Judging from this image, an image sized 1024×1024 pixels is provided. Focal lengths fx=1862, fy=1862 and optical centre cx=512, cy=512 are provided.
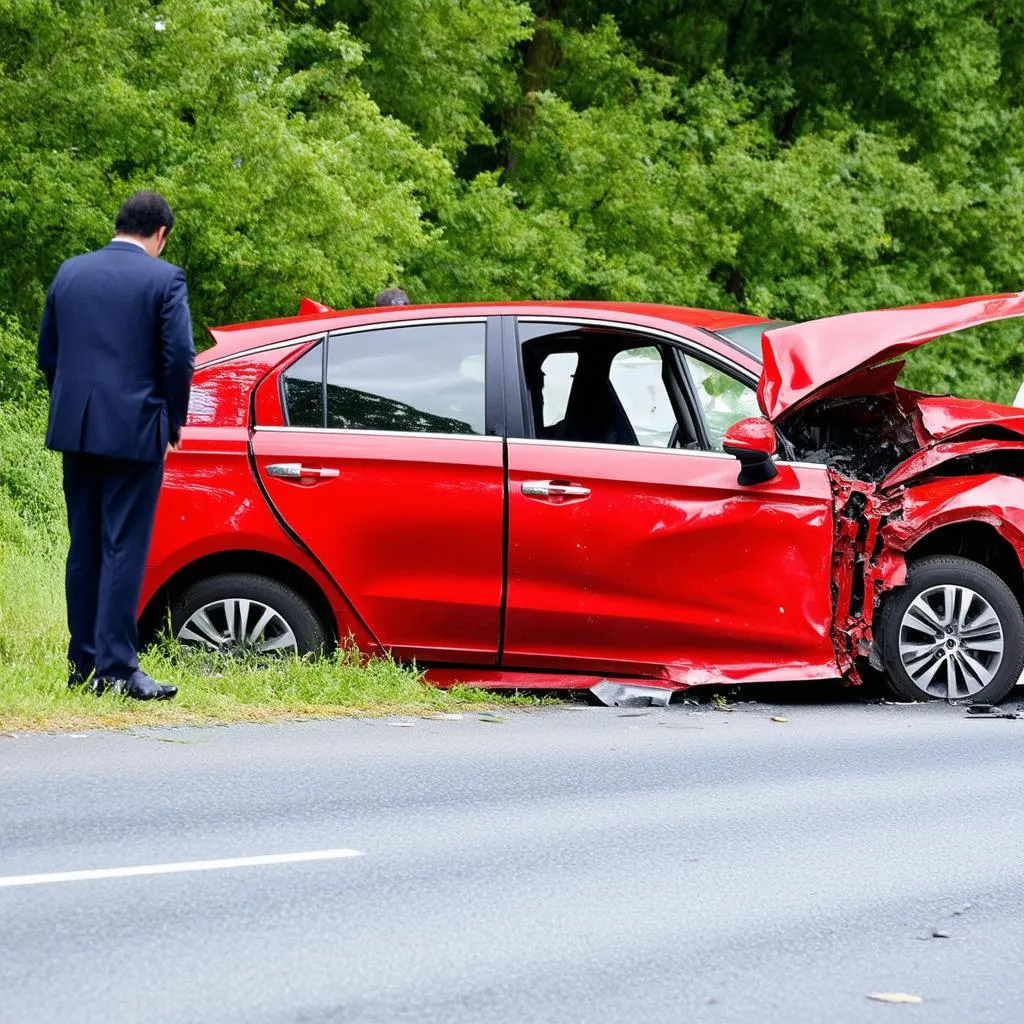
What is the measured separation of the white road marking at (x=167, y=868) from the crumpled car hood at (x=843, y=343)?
366 centimetres

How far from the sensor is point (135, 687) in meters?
7.62

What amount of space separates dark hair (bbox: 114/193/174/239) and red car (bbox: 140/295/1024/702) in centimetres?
127

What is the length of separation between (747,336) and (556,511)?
142 cm

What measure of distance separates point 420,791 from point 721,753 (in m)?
1.59

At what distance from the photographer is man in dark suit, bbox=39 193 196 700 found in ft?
24.2

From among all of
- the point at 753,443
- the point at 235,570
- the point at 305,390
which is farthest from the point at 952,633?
the point at 235,570

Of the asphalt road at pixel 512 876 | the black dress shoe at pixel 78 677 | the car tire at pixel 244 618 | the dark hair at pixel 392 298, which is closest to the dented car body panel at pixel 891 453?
the asphalt road at pixel 512 876

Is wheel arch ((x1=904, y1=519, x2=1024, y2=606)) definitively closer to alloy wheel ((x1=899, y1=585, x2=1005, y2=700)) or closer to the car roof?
alloy wheel ((x1=899, y1=585, x2=1005, y2=700))

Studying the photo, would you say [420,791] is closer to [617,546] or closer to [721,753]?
[721,753]

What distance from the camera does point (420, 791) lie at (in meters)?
6.65

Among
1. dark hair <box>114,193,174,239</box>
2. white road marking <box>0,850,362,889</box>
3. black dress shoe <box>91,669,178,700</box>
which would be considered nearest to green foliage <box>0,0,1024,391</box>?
dark hair <box>114,193,174,239</box>

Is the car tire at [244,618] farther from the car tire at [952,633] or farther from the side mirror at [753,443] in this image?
the car tire at [952,633]

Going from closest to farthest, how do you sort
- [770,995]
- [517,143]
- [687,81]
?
[770,995] < [517,143] < [687,81]

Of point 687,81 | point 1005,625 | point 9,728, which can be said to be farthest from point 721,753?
point 687,81
